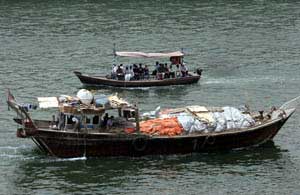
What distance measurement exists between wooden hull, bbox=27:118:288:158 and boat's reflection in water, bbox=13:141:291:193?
0.42m

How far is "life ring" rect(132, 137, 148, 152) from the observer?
166 feet

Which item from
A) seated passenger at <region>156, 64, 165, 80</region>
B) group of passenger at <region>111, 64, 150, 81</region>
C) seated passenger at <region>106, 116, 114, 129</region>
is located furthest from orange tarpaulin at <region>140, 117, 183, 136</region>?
seated passenger at <region>156, 64, 165, 80</region>

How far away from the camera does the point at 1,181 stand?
159 feet

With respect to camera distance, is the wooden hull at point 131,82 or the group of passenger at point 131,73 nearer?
the wooden hull at point 131,82

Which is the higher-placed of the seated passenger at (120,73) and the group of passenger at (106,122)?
the seated passenger at (120,73)

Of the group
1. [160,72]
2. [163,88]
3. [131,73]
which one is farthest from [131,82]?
[160,72]

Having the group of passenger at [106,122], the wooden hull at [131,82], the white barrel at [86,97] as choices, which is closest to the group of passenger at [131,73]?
the wooden hull at [131,82]

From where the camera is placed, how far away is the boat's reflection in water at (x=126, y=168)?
47828 millimetres

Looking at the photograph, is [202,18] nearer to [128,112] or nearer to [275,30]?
[275,30]

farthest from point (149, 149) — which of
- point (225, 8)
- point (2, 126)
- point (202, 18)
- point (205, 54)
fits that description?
point (225, 8)

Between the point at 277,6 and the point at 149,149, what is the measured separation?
72657mm

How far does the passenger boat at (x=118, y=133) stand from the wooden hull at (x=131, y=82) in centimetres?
1864

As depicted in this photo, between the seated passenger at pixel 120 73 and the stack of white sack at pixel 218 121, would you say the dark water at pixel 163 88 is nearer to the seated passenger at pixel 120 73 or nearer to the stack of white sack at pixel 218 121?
the seated passenger at pixel 120 73

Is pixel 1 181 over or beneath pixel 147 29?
beneath
